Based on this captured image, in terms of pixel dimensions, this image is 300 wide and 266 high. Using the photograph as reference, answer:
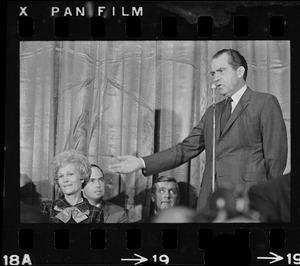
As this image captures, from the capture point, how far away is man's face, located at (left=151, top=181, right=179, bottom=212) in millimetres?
7867

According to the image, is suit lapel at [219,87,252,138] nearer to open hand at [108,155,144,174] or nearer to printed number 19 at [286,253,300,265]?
open hand at [108,155,144,174]

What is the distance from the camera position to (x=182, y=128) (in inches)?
312

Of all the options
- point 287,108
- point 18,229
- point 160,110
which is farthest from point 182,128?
point 18,229

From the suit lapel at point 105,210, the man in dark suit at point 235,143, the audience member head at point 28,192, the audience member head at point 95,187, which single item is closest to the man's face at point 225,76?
the man in dark suit at point 235,143

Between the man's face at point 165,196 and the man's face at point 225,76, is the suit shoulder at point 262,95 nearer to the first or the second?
the man's face at point 225,76

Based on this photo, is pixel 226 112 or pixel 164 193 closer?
pixel 164 193

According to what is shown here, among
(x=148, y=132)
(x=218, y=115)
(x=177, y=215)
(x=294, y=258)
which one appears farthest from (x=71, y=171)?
(x=294, y=258)

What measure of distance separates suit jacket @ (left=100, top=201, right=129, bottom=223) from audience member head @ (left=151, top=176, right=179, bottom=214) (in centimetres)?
28

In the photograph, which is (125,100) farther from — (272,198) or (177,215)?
(272,198)

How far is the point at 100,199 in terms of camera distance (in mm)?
7953

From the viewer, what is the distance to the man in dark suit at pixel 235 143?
790 centimetres

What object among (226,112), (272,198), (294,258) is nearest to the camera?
(294,258)

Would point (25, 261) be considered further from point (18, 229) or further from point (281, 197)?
point (281, 197)

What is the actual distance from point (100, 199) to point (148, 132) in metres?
0.71
